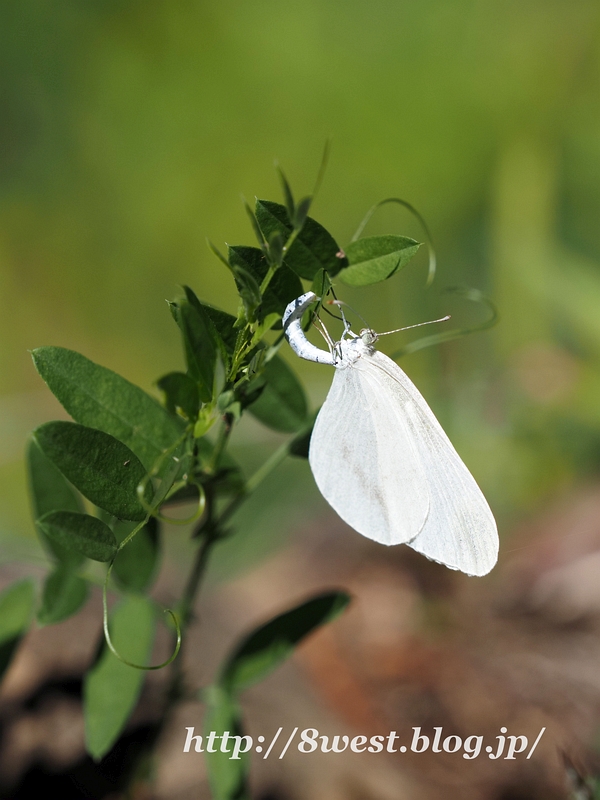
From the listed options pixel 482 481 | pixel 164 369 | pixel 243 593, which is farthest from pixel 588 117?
pixel 243 593

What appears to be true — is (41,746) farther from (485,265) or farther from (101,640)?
(485,265)

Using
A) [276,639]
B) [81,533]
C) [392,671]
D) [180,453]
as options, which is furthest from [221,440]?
[392,671]

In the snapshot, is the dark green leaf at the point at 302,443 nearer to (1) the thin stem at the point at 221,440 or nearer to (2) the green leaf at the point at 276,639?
(1) the thin stem at the point at 221,440

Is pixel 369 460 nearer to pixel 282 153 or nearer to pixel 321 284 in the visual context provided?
pixel 321 284

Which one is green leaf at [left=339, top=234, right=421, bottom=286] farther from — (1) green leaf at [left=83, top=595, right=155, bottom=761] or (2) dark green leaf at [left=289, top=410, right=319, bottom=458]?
(1) green leaf at [left=83, top=595, right=155, bottom=761]

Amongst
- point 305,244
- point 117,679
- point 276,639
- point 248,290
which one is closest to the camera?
point 248,290

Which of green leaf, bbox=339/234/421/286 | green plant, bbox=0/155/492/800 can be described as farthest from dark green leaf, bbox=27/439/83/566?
green leaf, bbox=339/234/421/286
